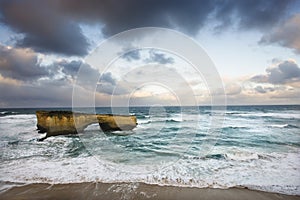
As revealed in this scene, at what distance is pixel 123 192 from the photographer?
5.38m

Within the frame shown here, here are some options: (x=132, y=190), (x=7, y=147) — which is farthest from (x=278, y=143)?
(x=7, y=147)

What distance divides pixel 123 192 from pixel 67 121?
1081 cm

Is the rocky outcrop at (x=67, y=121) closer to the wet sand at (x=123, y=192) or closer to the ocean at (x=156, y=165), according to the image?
the ocean at (x=156, y=165)

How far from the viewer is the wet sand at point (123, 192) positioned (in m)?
5.14

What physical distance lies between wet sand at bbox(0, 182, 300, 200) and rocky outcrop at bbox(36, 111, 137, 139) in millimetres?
9141

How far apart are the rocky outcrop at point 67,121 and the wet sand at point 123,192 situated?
914cm

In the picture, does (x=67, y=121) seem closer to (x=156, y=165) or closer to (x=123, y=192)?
(x=156, y=165)

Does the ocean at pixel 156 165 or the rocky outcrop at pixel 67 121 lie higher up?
the rocky outcrop at pixel 67 121

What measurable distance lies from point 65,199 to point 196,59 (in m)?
5.68

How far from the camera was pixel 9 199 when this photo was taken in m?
4.99

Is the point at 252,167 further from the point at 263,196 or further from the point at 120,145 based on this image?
the point at 120,145

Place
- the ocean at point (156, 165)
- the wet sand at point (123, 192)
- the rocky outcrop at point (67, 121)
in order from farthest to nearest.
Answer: the rocky outcrop at point (67, 121) < the ocean at point (156, 165) < the wet sand at point (123, 192)

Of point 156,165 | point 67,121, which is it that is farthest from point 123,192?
point 67,121


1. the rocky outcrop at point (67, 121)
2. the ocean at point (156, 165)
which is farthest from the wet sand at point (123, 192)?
the rocky outcrop at point (67, 121)
